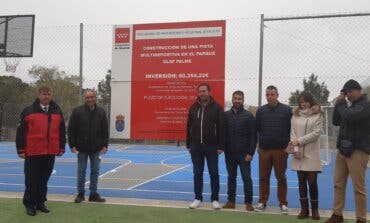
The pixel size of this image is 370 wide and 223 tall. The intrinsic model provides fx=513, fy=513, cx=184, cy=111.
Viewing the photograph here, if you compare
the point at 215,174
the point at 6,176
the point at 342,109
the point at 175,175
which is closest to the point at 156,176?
the point at 175,175

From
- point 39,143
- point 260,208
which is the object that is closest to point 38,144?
point 39,143

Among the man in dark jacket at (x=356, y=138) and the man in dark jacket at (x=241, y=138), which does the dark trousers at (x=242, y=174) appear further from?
the man in dark jacket at (x=356, y=138)

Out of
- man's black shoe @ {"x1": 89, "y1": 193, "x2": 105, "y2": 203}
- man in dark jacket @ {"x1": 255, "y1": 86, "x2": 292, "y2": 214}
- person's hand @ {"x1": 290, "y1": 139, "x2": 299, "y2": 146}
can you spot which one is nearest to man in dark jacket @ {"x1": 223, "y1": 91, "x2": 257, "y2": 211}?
man in dark jacket @ {"x1": 255, "y1": 86, "x2": 292, "y2": 214}

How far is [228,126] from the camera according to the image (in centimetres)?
800

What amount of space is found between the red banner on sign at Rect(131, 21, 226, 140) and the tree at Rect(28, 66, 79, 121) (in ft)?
36.9

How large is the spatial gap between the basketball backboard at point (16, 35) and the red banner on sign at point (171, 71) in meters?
4.63

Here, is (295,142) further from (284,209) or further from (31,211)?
(31,211)

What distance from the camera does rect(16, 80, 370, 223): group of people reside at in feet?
22.8

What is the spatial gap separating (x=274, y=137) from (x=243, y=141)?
0.50m

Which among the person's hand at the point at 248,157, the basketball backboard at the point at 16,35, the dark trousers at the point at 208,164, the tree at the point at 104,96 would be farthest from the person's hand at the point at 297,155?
the basketball backboard at the point at 16,35

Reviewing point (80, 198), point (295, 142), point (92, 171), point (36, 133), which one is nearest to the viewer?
point (295, 142)

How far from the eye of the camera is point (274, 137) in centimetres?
769

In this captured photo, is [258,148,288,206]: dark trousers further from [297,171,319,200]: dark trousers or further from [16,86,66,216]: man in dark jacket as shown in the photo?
[16,86,66,216]: man in dark jacket

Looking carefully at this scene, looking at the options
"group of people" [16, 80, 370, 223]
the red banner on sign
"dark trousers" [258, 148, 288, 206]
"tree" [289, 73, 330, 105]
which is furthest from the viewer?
"tree" [289, 73, 330, 105]
